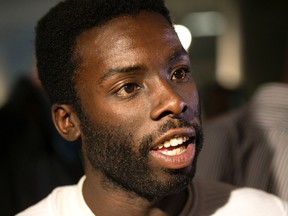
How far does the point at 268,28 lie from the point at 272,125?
3549 millimetres

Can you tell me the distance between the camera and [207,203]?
1.77m

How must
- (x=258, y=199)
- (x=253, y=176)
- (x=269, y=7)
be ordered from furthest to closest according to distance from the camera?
1. (x=269, y=7)
2. (x=253, y=176)
3. (x=258, y=199)

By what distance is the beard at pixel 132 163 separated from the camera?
152 cm

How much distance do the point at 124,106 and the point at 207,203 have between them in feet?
1.59

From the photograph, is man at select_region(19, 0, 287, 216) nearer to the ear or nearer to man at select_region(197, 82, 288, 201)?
the ear

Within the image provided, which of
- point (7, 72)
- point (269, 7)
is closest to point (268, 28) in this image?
point (269, 7)

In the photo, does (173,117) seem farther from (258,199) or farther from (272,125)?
(272,125)

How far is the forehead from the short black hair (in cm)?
3

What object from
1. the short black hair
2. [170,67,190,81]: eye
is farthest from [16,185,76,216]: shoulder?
[170,67,190,81]: eye

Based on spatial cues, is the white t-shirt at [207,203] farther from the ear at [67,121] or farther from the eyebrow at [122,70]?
the eyebrow at [122,70]

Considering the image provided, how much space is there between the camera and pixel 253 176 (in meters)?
2.36

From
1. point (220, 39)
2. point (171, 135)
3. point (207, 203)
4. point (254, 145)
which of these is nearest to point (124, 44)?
point (171, 135)

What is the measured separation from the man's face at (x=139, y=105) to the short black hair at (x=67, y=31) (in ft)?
0.10

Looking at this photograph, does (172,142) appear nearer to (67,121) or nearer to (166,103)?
(166,103)
